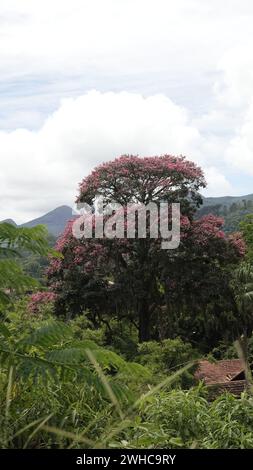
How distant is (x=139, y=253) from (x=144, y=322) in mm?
2445

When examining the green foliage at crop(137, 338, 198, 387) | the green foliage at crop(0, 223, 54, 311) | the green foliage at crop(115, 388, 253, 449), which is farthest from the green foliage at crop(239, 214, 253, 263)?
the green foliage at crop(0, 223, 54, 311)

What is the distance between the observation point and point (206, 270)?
1830cm

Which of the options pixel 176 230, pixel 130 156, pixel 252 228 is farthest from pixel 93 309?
pixel 252 228

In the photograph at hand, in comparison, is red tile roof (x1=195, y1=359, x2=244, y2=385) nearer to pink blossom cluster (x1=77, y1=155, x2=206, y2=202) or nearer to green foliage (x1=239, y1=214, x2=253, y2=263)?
green foliage (x1=239, y1=214, x2=253, y2=263)

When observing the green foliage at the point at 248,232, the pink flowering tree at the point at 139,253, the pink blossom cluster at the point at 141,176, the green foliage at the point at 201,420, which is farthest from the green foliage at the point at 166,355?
the green foliage at the point at 201,420

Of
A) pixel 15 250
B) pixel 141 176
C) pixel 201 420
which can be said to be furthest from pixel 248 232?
pixel 15 250

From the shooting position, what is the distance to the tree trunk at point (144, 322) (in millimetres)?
19344

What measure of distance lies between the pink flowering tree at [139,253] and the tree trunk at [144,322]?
0.14ft

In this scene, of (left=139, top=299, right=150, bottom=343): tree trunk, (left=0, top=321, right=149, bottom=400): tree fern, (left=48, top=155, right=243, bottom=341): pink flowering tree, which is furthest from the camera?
(left=139, top=299, right=150, bottom=343): tree trunk

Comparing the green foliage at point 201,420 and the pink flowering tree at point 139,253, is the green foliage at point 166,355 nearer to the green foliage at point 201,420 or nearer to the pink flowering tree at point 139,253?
the pink flowering tree at point 139,253

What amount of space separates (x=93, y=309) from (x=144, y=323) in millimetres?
1789

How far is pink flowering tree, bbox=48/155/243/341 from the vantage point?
18.1 metres

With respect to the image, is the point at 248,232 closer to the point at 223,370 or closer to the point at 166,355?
the point at 223,370

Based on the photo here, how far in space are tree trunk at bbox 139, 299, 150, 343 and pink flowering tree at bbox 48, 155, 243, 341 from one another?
4 cm
